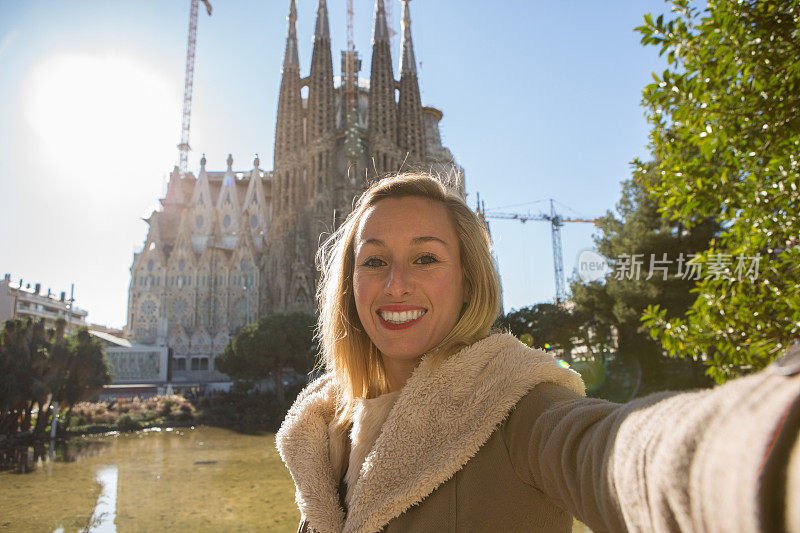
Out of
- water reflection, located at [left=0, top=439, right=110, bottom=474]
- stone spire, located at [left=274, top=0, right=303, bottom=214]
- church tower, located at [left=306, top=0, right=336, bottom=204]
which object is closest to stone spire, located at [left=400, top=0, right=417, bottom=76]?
church tower, located at [left=306, top=0, right=336, bottom=204]

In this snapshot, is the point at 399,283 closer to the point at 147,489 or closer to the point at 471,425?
the point at 471,425

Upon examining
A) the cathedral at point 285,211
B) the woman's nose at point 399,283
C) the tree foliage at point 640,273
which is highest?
the cathedral at point 285,211

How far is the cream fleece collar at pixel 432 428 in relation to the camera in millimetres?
847

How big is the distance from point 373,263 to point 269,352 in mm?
20703

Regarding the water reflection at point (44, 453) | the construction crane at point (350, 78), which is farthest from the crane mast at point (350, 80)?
the water reflection at point (44, 453)

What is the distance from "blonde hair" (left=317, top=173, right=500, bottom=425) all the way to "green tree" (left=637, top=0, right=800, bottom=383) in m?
1.55

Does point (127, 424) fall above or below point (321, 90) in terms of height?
below

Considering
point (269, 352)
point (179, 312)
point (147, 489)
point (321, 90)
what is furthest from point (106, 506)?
point (179, 312)

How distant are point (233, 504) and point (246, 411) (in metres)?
11.9

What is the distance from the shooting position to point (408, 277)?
1.11 meters

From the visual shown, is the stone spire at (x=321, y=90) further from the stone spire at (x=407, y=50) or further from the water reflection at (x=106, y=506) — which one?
the water reflection at (x=106, y=506)

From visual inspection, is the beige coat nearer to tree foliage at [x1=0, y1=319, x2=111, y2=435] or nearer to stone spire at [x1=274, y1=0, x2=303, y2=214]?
tree foliage at [x1=0, y1=319, x2=111, y2=435]

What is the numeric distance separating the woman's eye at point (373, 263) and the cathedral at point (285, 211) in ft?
79.4

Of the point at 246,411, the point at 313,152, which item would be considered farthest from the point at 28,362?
the point at 313,152
